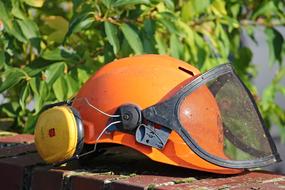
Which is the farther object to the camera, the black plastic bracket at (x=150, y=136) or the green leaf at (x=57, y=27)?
the green leaf at (x=57, y=27)

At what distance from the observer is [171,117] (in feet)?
7.34

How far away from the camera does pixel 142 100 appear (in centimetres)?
226

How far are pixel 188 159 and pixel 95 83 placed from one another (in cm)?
38

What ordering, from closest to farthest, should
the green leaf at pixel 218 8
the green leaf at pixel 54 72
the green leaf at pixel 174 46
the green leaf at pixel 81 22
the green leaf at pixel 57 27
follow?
the green leaf at pixel 81 22 → the green leaf at pixel 54 72 → the green leaf at pixel 174 46 → the green leaf at pixel 57 27 → the green leaf at pixel 218 8

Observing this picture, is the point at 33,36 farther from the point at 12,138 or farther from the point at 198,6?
the point at 198,6

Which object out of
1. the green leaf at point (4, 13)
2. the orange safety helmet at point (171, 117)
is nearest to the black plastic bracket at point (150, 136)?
the orange safety helmet at point (171, 117)

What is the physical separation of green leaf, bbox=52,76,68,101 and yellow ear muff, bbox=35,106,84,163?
725 millimetres

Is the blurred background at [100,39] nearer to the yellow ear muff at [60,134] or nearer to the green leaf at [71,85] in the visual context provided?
the green leaf at [71,85]

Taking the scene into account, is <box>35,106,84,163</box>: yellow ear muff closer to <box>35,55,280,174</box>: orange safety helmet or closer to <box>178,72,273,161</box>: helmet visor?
<box>35,55,280,174</box>: orange safety helmet

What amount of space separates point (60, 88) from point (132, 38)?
0.35 metres

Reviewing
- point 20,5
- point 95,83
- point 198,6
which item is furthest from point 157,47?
point 95,83

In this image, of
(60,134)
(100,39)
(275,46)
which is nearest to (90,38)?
(100,39)

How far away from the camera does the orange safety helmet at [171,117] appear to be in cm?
224

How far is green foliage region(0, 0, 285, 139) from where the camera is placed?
3029mm
